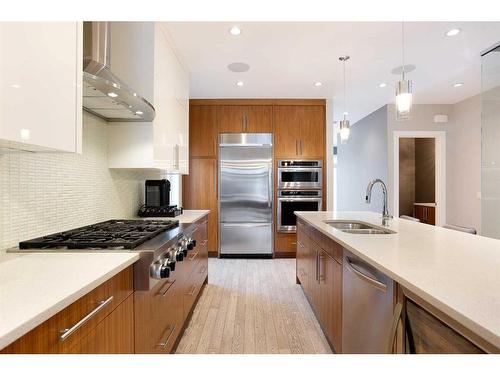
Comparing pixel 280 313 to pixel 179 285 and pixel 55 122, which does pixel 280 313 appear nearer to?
pixel 179 285

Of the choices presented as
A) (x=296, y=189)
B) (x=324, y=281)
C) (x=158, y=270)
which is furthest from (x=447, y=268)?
(x=296, y=189)

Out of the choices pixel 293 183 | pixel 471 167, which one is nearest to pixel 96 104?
pixel 293 183

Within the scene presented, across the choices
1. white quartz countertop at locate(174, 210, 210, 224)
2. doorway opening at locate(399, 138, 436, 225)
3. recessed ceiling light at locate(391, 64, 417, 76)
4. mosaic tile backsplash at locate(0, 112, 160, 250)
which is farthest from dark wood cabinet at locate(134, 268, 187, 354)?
doorway opening at locate(399, 138, 436, 225)

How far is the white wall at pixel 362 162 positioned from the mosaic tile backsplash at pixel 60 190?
15.3 ft

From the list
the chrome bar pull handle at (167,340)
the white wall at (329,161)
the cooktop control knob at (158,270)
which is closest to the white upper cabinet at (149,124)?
the cooktop control knob at (158,270)

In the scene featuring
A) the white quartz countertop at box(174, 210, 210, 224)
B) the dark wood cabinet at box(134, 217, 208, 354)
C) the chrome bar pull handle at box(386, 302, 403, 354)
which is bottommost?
the dark wood cabinet at box(134, 217, 208, 354)

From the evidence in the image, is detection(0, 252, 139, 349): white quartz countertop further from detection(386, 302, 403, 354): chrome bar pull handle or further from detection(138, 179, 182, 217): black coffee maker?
detection(138, 179, 182, 217): black coffee maker

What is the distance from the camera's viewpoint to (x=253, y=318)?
→ 240 centimetres

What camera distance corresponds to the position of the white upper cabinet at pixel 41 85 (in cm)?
84

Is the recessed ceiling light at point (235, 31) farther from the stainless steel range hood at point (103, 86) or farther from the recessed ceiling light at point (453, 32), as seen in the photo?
the recessed ceiling light at point (453, 32)

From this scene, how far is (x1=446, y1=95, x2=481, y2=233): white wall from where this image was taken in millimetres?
4512

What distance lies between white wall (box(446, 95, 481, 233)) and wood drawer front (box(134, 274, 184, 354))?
16.2ft

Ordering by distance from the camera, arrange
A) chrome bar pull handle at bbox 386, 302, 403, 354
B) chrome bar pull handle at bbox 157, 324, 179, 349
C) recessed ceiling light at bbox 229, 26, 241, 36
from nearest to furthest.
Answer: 1. chrome bar pull handle at bbox 386, 302, 403, 354
2. chrome bar pull handle at bbox 157, 324, 179, 349
3. recessed ceiling light at bbox 229, 26, 241, 36
